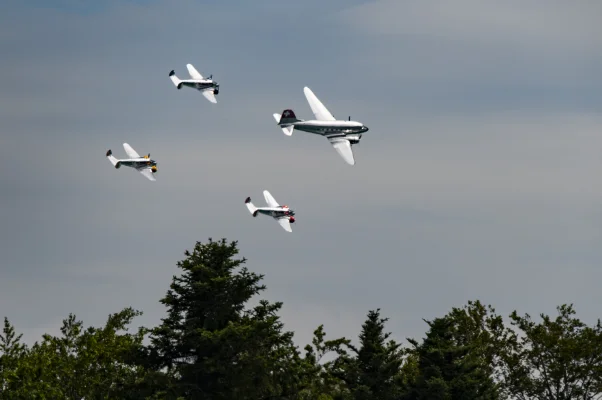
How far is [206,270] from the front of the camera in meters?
92.6

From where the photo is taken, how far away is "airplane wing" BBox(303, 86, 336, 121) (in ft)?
522

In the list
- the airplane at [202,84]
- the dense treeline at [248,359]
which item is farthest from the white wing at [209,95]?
the dense treeline at [248,359]

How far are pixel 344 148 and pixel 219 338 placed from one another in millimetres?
58233

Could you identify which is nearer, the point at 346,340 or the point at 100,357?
the point at 100,357

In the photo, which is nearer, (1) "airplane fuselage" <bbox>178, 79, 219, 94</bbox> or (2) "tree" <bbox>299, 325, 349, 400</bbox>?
(2) "tree" <bbox>299, 325, 349, 400</bbox>

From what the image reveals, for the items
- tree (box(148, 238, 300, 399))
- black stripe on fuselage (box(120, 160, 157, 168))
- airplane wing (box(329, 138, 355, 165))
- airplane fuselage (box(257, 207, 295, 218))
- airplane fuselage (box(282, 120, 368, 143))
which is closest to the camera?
tree (box(148, 238, 300, 399))

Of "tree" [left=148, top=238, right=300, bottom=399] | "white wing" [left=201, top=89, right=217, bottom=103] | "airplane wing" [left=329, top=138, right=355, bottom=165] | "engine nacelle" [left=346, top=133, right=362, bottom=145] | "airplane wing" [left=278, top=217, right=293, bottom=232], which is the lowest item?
"tree" [left=148, top=238, right=300, bottom=399]

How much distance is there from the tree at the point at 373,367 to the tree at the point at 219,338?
10096 millimetres

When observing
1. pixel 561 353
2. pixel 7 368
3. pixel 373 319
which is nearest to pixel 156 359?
pixel 373 319

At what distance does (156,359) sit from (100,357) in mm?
21775

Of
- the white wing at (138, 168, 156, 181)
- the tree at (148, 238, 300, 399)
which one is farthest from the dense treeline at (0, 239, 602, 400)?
the white wing at (138, 168, 156, 181)

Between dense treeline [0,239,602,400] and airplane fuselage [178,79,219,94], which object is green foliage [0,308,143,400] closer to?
dense treeline [0,239,602,400]

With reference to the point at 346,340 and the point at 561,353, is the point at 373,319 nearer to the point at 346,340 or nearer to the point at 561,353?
the point at 346,340

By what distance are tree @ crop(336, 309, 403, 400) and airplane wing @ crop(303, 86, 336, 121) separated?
5447 cm
